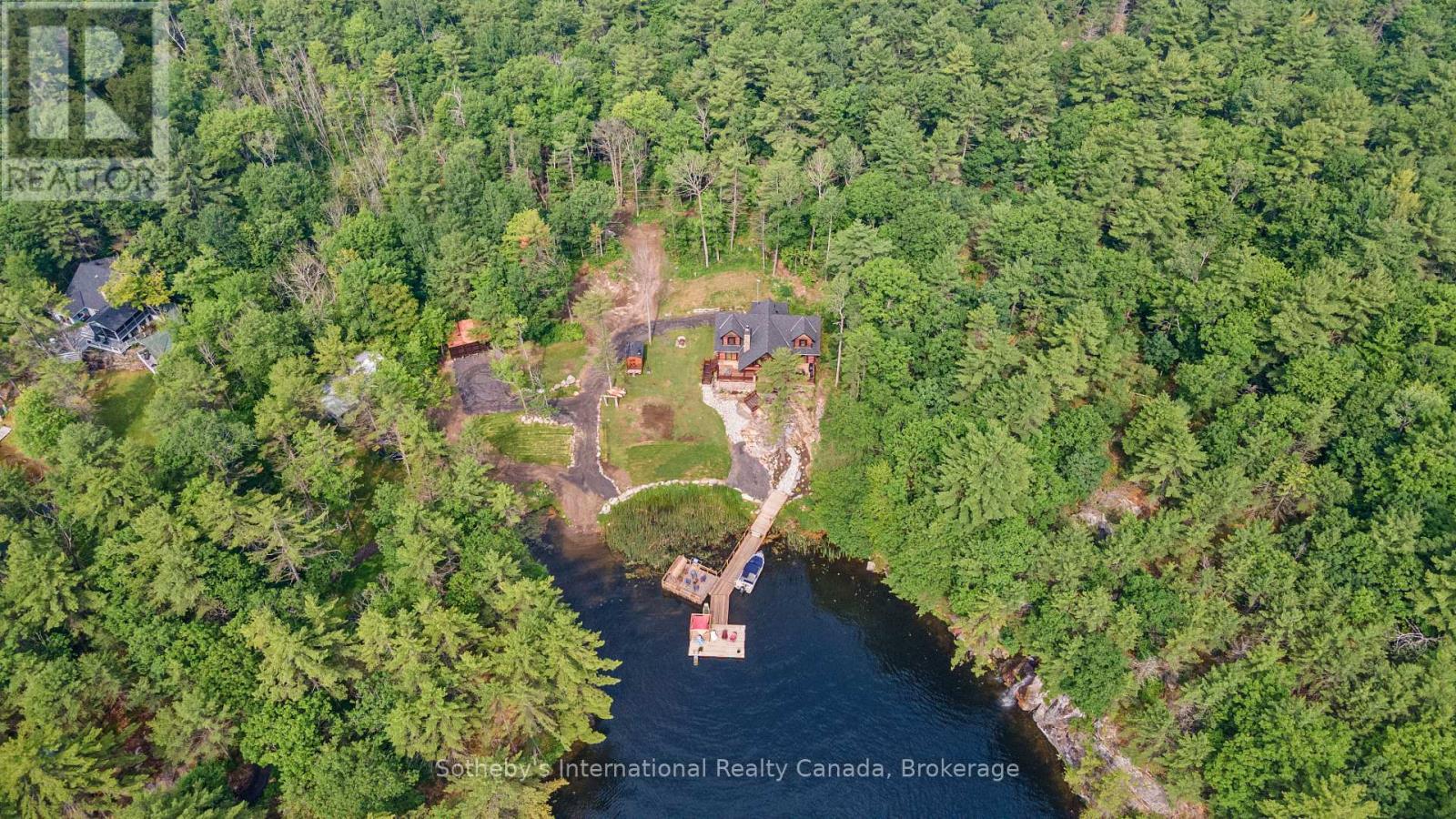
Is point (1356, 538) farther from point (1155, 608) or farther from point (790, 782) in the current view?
point (790, 782)

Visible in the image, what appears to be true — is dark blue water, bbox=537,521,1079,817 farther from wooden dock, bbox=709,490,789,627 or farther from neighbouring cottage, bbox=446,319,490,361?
Answer: neighbouring cottage, bbox=446,319,490,361

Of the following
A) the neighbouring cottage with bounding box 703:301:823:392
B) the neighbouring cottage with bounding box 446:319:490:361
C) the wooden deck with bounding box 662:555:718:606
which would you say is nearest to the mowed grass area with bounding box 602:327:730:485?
the neighbouring cottage with bounding box 703:301:823:392

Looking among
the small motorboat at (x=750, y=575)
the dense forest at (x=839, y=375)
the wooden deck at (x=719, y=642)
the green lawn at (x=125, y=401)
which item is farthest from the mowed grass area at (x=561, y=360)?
the green lawn at (x=125, y=401)

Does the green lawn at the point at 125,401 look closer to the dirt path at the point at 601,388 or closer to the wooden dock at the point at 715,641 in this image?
the dirt path at the point at 601,388

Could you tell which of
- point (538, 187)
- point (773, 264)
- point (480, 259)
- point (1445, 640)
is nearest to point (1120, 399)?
point (1445, 640)

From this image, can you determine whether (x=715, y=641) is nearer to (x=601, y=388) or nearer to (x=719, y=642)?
(x=719, y=642)
